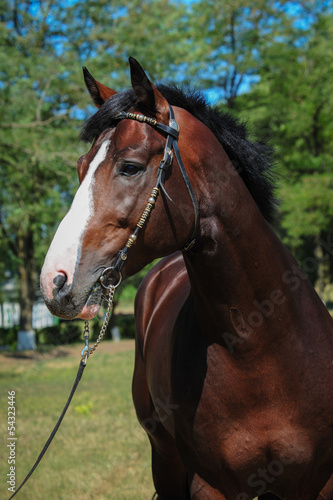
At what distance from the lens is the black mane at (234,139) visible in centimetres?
218

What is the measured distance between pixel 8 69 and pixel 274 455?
39.9ft

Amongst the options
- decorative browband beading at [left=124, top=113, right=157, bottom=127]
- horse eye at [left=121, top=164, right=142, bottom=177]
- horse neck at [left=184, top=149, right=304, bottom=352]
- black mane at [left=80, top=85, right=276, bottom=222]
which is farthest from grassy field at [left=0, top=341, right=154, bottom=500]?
decorative browband beading at [left=124, top=113, right=157, bottom=127]

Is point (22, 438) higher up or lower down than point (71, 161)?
lower down

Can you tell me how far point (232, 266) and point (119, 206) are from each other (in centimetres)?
56

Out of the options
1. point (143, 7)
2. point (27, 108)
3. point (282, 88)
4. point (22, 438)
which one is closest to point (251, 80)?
point (282, 88)

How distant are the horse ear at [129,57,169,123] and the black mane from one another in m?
0.21

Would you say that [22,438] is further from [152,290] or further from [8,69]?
[8,69]

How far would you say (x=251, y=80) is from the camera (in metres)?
21.9

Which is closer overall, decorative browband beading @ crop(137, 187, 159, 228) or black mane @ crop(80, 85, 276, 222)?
decorative browband beading @ crop(137, 187, 159, 228)

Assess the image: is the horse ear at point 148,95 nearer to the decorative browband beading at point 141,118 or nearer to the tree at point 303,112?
the decorative browband beading at point 141,118

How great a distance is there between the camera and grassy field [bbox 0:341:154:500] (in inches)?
176

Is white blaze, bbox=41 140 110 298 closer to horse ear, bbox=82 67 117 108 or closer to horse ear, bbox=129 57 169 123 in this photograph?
horse ear, bbox=129 57 169 123

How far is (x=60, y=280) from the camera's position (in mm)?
1680

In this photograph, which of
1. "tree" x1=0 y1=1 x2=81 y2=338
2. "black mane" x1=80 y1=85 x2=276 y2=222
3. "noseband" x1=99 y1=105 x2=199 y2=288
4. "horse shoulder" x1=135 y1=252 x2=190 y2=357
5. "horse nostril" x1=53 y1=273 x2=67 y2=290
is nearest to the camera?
"horse nostril" x1=53 y1=273 x2=67 y2=290
